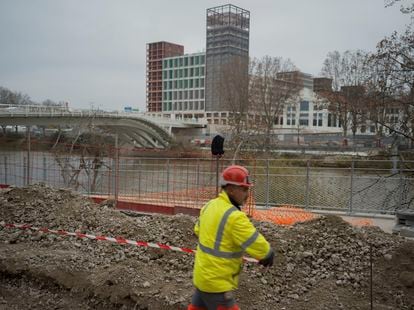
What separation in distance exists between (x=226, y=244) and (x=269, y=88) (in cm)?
5091

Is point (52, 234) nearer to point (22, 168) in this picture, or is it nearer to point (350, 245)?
point (350, 245)

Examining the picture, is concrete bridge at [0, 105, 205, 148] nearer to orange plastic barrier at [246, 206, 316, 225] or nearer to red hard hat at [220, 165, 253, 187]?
orange plastic barrier at [246, 206, 316, 225]

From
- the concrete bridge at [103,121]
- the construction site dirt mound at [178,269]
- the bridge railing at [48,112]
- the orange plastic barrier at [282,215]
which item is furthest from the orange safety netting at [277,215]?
the bridge railing at [48,112]

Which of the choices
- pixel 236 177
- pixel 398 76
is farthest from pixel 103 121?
pixel 236 177

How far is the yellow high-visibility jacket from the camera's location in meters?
3.21

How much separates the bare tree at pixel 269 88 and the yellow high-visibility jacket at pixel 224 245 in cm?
4696

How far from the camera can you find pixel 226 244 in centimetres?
332

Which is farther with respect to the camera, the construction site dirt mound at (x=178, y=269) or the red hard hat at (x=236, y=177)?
the construction site dirt mound at (x=178, y=269)

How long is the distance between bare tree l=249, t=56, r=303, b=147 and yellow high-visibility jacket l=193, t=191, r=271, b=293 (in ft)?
154

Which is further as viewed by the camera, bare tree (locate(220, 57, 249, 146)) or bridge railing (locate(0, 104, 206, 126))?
bare tree (locate(220, 57, 249, 146))

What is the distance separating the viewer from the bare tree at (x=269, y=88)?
170 feet

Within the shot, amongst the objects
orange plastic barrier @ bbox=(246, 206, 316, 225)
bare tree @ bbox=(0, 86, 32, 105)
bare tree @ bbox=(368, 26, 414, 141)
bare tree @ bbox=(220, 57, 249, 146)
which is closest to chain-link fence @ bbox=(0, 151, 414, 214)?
orange plastic barrier @ bbox=(246, 206, 316, 225)

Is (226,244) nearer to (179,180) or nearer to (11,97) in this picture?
(179,180)

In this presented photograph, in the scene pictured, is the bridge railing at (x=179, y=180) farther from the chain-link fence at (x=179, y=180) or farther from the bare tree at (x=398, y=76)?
the bare tree at (x=398, y=76)
